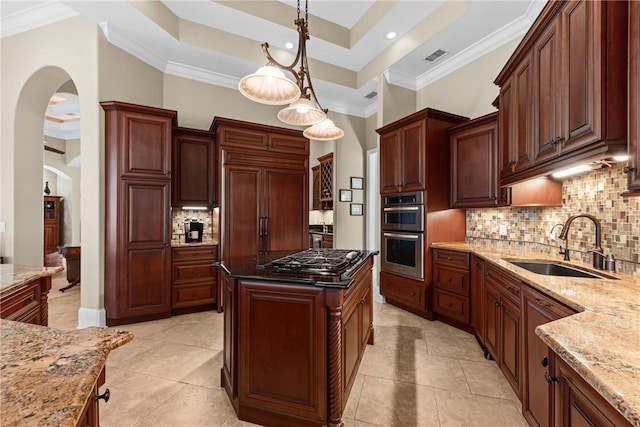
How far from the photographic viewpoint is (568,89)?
1660mm

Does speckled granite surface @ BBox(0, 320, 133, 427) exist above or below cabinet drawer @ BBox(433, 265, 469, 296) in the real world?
above

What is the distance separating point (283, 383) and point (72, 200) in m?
9.99

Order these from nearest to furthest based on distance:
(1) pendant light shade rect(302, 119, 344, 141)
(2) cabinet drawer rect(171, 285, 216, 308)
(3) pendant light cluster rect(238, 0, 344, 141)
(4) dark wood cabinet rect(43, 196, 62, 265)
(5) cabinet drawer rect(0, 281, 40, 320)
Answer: (5) cabinet drawer rect(0, 281, 40, 320) < (3) pendant light cluster rect(238, 0, 344, 141) < (1) pendant light shade rect(302, 119, 344, 141) < (2) cabinet drawer rect(171, 285, 216, 308) < (4) dark wood cabinet rect(43, 196, 62, 265)

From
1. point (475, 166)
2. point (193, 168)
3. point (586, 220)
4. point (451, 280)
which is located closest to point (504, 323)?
point (586, 220)

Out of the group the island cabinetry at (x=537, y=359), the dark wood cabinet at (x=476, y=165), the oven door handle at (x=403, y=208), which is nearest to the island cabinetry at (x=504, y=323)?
the island cabinetry at (x=537, y=359)

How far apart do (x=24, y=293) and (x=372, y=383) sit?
2374mm

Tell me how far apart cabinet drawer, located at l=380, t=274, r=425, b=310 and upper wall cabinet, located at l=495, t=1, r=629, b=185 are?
5.76 ft

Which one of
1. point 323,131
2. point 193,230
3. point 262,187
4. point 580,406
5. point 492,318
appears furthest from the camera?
point 193,230

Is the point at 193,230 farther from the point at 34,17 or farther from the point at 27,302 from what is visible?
the point at 34,17

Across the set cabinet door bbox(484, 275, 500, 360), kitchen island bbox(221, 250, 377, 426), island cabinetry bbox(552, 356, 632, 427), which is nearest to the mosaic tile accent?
Result: kitchen island bbox(221, 250, 377, 426)

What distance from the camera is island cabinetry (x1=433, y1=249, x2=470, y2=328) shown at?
312 centimetres

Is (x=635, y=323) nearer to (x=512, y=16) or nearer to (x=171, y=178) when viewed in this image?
(x=512, y=16)

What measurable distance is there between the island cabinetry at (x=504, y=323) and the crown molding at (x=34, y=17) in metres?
5.23

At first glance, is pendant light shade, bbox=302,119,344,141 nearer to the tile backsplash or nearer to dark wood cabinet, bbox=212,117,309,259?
dark wood cabinet, bbox=212,117,309,259
